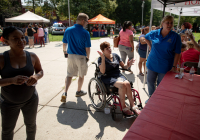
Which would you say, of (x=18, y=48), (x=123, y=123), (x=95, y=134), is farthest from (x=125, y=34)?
(x=18, y=48)

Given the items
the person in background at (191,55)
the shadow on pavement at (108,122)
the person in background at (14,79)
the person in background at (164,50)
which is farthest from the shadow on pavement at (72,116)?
the person in background at (191,55)

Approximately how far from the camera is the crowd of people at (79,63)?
5.21 feet

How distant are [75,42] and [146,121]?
235 centimetres

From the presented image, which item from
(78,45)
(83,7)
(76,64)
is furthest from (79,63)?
(83,7)

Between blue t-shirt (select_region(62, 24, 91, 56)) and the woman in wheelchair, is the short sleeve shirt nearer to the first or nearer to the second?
the woman in wheelchair

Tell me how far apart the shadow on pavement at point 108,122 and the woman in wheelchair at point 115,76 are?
21 centimetres

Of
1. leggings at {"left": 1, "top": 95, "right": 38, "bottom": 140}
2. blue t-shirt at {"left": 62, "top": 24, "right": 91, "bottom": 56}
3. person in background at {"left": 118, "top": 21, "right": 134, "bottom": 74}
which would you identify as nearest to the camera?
leggings at {"left": 1, "top": 95, "right": 38, "bottom": 140}

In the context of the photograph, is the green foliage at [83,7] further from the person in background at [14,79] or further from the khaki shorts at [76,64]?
the person in background at [14,79]

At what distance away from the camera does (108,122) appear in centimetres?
272

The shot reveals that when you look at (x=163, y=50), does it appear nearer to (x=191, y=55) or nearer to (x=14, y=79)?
(x=191, y=55)

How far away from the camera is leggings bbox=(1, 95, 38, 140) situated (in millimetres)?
1644

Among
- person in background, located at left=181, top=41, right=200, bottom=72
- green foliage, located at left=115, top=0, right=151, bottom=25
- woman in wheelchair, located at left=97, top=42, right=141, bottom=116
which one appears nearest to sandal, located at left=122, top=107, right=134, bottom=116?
woman in wheelchair, located at left=97, top=42, right=141, bottom=116

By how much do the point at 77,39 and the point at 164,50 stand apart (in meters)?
1.77

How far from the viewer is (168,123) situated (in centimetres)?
141
